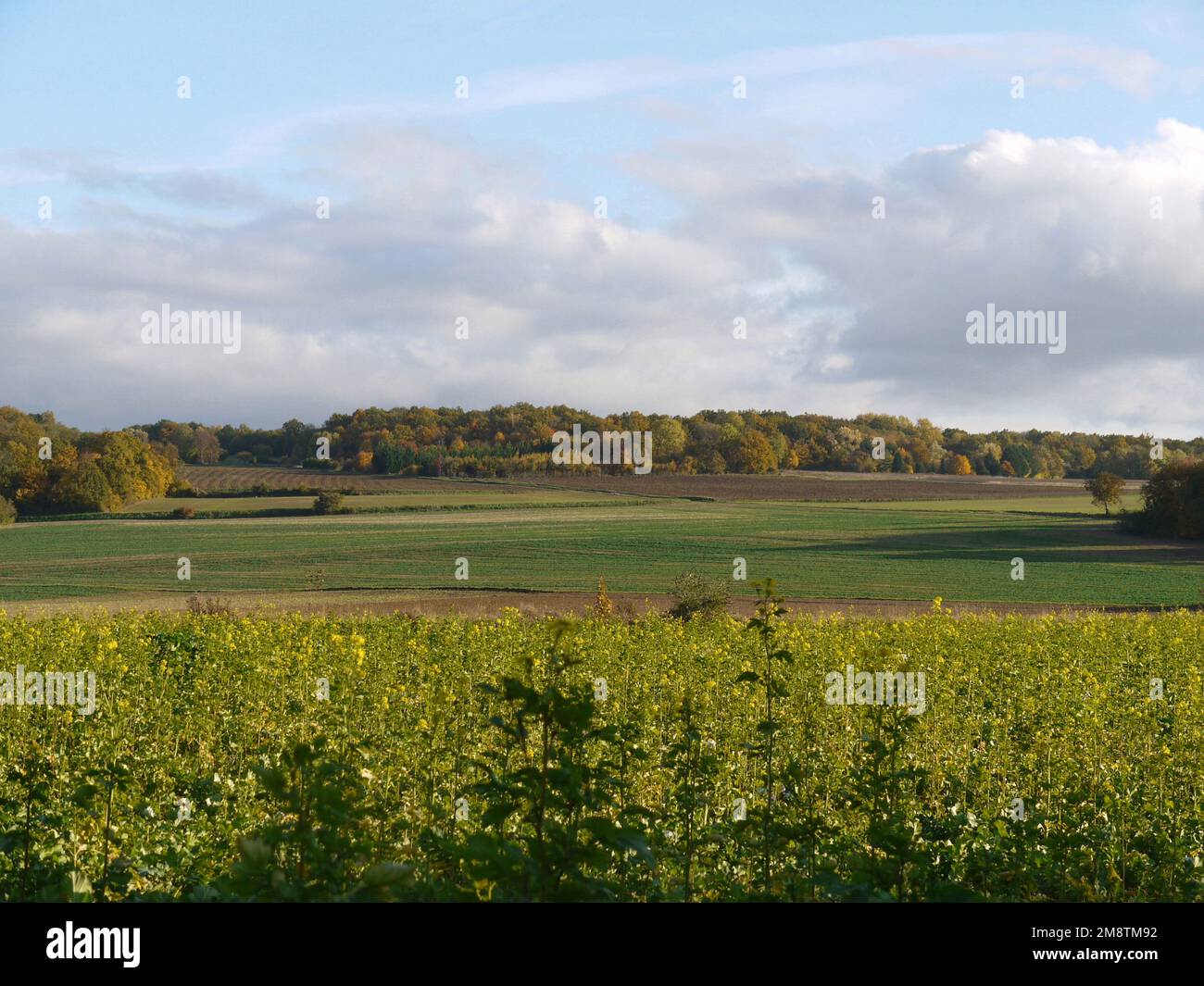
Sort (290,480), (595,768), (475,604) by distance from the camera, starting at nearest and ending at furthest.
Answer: (595,768)
(475,604)
(290,480)

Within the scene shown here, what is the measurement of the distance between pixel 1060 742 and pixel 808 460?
316 ft

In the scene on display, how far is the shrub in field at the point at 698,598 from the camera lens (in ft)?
90.0

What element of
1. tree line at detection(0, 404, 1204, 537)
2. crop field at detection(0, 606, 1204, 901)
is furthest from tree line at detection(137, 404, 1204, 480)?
crop field at detection(0, 606, 1204, 901)

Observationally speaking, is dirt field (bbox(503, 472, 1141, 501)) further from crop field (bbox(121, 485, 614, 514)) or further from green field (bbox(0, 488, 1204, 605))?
green field (bbox(0, 488, 1204, 605))

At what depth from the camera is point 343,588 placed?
48000 millimetres

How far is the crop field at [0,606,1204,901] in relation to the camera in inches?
159

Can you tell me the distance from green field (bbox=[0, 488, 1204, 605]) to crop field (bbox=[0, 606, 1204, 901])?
31.2 m

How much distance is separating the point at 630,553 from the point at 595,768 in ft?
190

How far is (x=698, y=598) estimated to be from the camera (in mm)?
27781

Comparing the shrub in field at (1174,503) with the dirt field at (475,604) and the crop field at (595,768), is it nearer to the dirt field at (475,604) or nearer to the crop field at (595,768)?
the dirt field at (475,604)

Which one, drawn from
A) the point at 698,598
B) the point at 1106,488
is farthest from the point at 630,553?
the point at 1106,488

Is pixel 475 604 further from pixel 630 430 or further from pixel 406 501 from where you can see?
pixel 630 430
